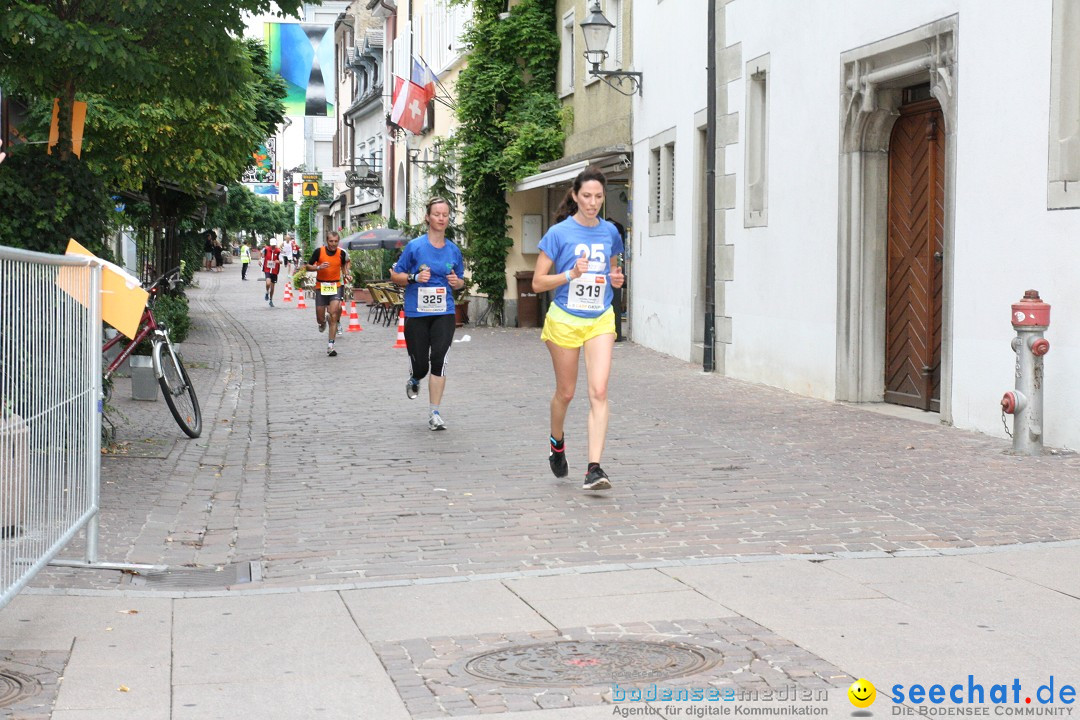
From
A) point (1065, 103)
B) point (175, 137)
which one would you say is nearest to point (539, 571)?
point (1065, 103)

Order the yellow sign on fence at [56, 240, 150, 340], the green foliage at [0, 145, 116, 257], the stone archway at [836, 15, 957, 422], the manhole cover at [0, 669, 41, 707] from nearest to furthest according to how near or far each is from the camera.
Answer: the manhole cover at [0, 669, 41, 707] → the yellow sign on fence at [56, 240, 150, 340] → the green foliage at [0, 145, 116, 257] → the stone archway at [836, 15, 957, 422]

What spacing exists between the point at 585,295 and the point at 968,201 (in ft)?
13.5

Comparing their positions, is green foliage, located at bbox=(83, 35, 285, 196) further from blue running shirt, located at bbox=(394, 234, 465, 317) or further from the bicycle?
the bicycle

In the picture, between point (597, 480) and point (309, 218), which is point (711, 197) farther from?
point (309, 218)

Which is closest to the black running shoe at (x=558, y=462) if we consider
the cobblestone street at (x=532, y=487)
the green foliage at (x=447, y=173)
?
the cobblestone street at (x=532, y=487)

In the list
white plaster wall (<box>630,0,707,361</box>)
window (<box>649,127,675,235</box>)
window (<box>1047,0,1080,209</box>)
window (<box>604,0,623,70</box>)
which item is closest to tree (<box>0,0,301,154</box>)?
window (<box>1047,0,1080,209</box>)

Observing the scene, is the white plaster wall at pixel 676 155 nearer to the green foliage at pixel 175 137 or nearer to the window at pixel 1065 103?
the green foliage at pixel 175 137

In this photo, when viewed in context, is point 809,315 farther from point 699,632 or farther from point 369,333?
point 369,333

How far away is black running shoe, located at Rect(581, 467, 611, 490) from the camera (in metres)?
8.34

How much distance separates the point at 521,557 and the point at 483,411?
6431 millimetres

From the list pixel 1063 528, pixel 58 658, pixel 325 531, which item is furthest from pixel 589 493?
pixel 58 658

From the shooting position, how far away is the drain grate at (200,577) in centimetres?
627

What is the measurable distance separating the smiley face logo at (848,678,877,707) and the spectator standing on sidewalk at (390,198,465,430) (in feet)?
24.4

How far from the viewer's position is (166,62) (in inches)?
397
